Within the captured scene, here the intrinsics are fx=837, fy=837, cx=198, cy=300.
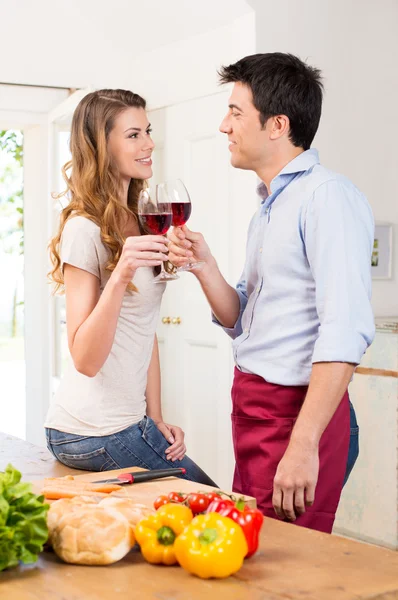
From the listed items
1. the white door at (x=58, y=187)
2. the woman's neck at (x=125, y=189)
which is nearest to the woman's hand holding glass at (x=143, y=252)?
the woman's neck at (x=125, y=189)

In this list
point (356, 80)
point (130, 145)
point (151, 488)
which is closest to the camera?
point (151, 488)

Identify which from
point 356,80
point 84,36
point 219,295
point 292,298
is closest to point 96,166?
point 219,295

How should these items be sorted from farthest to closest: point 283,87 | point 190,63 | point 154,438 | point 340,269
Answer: point 190,63
point 154,438
point 283,87
point 340,269

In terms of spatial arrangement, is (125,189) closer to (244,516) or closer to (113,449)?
(113,449)

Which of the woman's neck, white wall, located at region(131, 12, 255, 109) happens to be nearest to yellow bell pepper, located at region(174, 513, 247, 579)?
the woman's neck

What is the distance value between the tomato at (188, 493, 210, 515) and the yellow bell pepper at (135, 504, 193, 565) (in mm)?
54

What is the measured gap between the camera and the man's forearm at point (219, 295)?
2.21 meters

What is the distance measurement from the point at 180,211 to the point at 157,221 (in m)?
0.06

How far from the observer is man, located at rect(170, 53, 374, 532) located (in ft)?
5.93

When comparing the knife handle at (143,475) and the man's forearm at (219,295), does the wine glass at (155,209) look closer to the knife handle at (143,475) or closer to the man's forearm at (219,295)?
the man's forearm at (219,295)

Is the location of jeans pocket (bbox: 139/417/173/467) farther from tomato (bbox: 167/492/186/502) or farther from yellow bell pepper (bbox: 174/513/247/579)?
yellow bell pepper (bbox: 174/513/247/579)

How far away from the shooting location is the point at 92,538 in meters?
1.29

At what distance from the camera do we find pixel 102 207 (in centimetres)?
228

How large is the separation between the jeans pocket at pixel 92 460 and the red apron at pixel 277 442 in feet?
1.13
